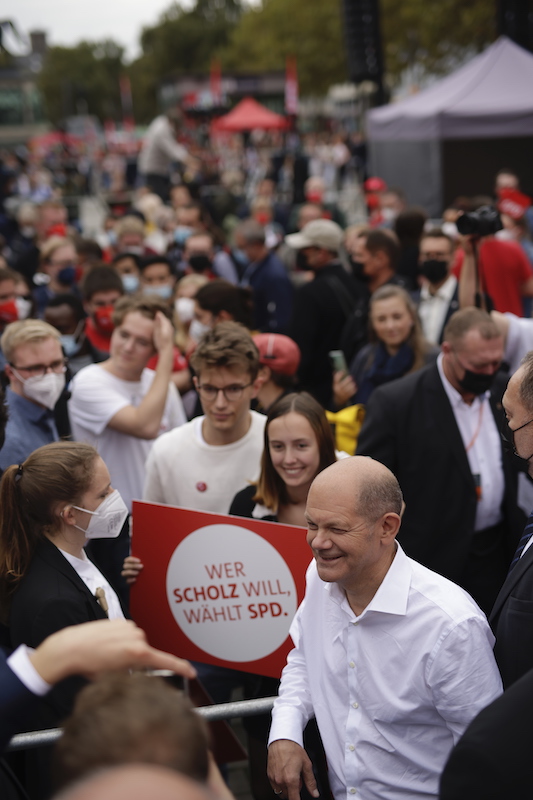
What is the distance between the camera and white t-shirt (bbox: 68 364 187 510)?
440 centimetres

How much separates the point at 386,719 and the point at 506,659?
0.39m

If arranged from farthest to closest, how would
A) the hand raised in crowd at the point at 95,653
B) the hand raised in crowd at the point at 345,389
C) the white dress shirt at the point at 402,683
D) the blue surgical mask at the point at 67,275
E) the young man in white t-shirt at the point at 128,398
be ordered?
the blue surgical mask at the point at 67,275, the hand raised in crowd at the point at 345,389, the young man in white t-shirt at the point at 128,398, the white dress shirt at the point at 402,683, the hand raised in crowd at the point at 95,653

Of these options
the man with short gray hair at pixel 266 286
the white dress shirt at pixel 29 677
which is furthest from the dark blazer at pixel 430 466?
the man with short gray hair at pixel 266 286

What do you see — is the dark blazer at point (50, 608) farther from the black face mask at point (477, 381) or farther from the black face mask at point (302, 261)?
the black face mask at point (302, 261)

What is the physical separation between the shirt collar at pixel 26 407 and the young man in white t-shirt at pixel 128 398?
210 millimetres

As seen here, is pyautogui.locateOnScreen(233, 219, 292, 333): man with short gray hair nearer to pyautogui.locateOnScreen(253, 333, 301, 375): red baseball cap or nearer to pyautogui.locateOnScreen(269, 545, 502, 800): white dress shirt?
pyautogui.locateOnScreen(253, 333, 301, 375): red baseball cap

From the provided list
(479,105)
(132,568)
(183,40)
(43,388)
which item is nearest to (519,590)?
(132,568)

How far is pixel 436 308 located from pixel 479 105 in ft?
24.0

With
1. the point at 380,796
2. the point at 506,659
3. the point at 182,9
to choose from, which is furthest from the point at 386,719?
the point at 182,9

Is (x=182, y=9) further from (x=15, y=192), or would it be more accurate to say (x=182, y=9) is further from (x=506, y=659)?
(x=506, y=659)

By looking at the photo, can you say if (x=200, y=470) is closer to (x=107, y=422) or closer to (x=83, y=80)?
(x=107, y=422)

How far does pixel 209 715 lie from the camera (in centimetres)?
260

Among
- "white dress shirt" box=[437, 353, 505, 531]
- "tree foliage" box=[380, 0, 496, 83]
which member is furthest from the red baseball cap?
"tree foliage" box=[380, 0, 496, 83]

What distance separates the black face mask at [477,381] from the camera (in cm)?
393
